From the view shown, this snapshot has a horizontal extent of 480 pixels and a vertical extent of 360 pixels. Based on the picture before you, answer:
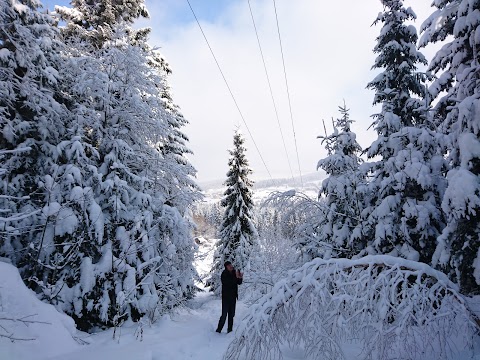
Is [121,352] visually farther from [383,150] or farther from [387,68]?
[387,68]

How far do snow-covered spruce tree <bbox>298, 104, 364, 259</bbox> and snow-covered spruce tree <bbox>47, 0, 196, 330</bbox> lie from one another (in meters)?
4.79

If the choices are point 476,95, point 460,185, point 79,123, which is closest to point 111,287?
point 79,123

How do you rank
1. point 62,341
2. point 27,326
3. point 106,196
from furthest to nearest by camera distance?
point 106,196 → point 62,341 → point 27,326

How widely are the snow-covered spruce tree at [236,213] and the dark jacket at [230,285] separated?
1338 centimetres

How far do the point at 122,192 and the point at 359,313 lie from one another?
745cm

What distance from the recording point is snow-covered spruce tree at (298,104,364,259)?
34.6ft

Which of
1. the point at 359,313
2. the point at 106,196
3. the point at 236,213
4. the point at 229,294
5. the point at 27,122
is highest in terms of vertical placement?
the point at 27,122

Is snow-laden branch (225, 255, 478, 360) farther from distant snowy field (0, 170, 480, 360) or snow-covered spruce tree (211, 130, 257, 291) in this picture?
snow-covered spruce tree (211, 130, 257, 291)

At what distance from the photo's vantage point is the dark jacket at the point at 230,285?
8.08 meters

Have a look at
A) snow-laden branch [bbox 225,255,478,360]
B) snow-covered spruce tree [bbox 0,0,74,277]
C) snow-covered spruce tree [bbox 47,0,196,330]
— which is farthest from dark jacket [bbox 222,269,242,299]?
snow-covered spruce tree [bbox 0,0,74,277]

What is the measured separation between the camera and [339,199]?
1151 cm

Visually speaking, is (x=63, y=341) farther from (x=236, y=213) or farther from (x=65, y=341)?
(x=236, y=213)

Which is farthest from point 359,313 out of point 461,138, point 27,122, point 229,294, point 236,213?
point 236,213

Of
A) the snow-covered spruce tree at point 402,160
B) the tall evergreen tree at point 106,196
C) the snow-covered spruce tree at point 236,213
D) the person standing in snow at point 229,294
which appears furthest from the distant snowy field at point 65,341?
the snow-covered spruce tree at point 236,213
